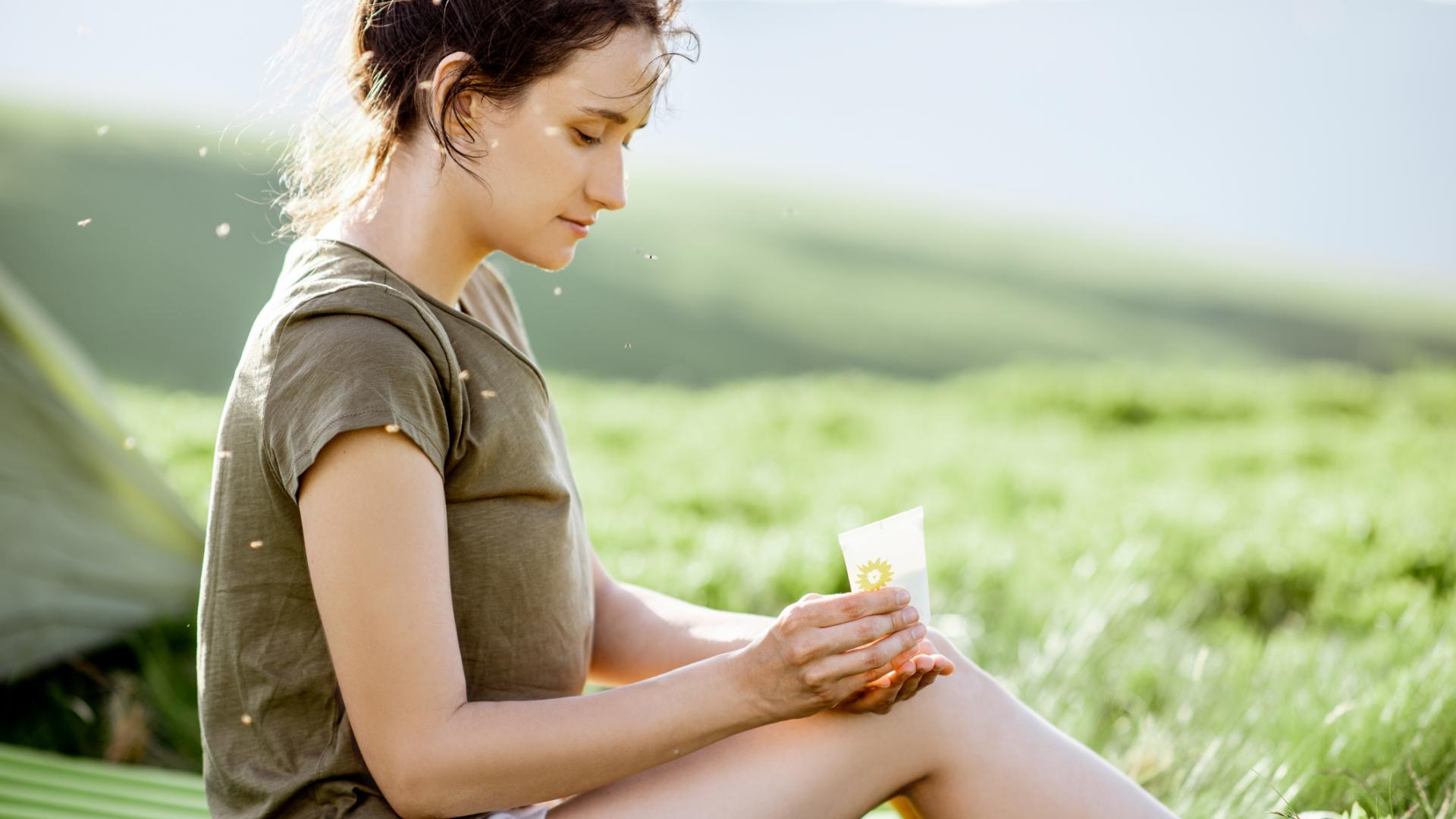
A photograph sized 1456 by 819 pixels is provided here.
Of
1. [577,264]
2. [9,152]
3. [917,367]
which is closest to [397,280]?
[917,367]

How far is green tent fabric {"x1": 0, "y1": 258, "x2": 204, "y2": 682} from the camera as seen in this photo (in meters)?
2.75

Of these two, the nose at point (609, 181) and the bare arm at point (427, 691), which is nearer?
the bare arm at point (427, 691)

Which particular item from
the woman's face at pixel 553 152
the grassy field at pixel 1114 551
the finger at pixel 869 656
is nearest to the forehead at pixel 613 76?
the woman's face at pixel 553 152

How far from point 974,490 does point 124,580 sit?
294 cm

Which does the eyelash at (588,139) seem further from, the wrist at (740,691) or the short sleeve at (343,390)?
the wrist at (740,691)

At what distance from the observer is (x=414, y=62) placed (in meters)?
1.38

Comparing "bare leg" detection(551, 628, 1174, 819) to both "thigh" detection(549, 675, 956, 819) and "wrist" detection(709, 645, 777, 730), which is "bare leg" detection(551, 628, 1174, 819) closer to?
"thigh" detection(549, 675, 956, 819)

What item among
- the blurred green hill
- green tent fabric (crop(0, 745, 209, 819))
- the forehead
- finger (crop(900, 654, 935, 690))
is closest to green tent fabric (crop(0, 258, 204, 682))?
green tent fabric (crop(0, 745, 209, 819))

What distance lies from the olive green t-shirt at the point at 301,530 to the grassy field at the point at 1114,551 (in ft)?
4.33

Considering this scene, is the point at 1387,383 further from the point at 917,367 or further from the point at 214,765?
the point at 214,765

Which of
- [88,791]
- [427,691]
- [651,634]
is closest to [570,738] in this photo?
[427,691]

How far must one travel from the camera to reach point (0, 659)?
2.78 metres

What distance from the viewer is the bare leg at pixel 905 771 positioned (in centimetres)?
131

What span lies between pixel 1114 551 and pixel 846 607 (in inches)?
105
